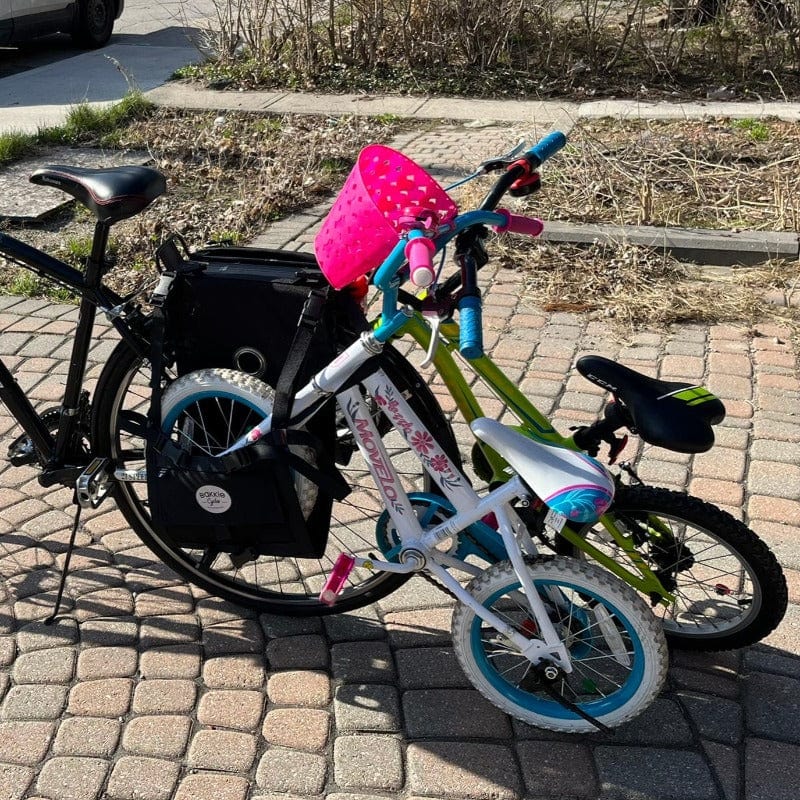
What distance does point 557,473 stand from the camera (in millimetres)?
2242

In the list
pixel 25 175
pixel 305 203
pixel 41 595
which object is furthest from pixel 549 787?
pixel 25 175

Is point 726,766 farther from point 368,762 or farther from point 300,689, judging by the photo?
point 300,689

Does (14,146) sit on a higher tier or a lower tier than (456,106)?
higher

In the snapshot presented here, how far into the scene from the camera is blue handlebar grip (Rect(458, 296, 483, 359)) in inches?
78.7

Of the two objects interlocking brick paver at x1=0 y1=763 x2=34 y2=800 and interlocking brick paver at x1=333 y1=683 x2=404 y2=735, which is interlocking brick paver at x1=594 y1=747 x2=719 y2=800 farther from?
interlocking brick paver at x1=0 y1=763 x2=34 y2=800

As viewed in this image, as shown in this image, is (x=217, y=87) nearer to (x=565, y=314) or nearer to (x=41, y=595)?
(x=565, y=314)

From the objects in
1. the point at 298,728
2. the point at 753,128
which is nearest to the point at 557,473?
the point at 298,728

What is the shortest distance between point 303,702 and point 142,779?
0.47m

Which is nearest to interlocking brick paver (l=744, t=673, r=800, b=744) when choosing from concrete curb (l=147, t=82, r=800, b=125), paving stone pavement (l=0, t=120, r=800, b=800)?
paving stone pavement (l=0, t=120, r=800, b=800)

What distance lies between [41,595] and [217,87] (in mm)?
7543

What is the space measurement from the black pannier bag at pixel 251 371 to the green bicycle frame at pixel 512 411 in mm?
219

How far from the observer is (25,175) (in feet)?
23.7

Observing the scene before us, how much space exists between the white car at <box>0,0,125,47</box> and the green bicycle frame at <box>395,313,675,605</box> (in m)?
9.89

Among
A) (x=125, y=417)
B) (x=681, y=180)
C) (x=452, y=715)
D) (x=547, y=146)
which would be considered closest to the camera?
(x=547, y=146)
